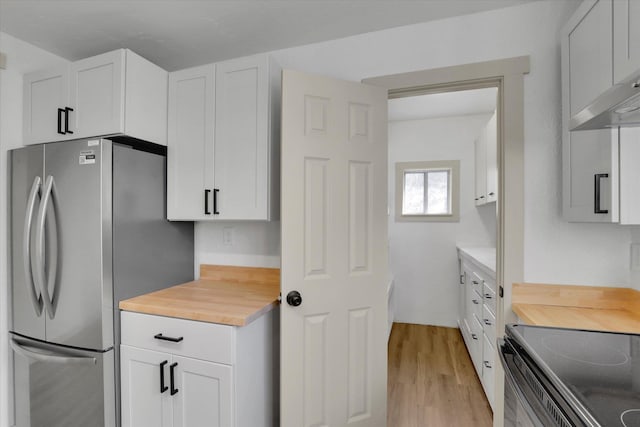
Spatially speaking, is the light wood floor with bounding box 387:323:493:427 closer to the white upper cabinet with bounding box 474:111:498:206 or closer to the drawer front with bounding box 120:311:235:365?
the drawer front with bounding box 120:311:235:365

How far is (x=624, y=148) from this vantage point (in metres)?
1.13

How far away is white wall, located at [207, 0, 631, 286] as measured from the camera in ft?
4.78

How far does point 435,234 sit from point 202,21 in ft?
10.7

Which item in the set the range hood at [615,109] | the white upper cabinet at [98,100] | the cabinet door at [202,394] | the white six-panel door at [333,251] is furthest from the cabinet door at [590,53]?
the white upper cabinet at [98,100]

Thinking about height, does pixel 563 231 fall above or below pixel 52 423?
above

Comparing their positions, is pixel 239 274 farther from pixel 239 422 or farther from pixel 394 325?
pixel 394 325

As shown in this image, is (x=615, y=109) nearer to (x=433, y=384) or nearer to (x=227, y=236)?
(x=227, y=236)

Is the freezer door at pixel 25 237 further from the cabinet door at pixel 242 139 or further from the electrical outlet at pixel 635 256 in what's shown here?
the electrical outlet at pixel 635 256

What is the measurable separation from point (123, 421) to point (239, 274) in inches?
38.7

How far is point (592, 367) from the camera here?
768 mm

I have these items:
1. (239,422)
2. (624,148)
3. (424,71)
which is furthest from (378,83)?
(239,422)

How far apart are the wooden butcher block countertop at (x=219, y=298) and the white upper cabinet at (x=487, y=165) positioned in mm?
2113

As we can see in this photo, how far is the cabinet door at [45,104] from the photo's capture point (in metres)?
1.78

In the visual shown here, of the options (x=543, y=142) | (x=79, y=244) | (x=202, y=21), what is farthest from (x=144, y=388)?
(x=543, y=142)
